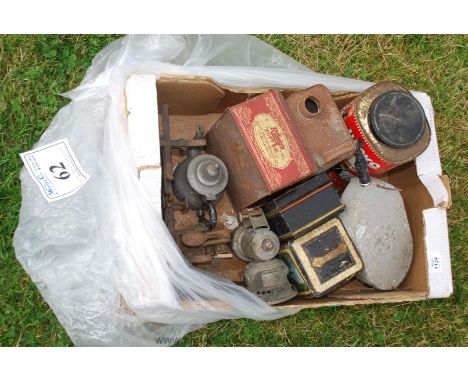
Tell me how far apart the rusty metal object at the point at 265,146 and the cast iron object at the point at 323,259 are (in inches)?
8.6

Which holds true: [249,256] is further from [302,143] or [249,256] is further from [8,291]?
[8,291]

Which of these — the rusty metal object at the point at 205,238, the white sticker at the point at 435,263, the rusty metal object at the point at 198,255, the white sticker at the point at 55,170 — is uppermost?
the white sticker at the point at 55,170

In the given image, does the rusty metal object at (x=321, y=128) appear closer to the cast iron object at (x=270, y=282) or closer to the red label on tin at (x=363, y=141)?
the red label on tin at (x=363, y=141)

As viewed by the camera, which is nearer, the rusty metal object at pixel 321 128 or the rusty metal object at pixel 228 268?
the rusty metal object at pixel 321 128

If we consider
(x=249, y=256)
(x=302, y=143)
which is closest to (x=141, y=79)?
(x=302, y=143)

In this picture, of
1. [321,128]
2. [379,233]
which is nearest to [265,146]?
[321,128]

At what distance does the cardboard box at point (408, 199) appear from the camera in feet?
5.74

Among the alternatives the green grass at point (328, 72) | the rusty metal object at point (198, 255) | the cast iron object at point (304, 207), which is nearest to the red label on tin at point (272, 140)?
the cast iron object at point (304, 207)

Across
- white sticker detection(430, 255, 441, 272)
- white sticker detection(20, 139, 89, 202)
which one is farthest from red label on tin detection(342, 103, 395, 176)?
white sticker detection(20, 139, 89, 202)

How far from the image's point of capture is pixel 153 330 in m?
1.68

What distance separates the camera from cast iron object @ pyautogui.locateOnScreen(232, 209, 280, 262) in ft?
5.56

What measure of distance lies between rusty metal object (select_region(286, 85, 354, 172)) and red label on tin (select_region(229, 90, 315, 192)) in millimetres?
54

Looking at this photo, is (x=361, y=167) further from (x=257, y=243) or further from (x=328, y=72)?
(x=328, y=72)

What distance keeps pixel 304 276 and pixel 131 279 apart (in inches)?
23.3
